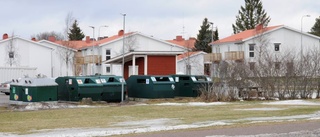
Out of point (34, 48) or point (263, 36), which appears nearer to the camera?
point (263, 36)

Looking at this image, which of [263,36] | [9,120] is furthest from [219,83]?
[263,36]

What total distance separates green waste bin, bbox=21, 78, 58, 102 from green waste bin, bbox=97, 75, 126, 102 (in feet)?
9.23

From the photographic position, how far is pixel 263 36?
66.5 metres

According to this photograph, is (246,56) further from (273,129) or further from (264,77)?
(273,129)

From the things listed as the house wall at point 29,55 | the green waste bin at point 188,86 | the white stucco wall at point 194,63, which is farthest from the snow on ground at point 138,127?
the white stucco wall at point 194,63

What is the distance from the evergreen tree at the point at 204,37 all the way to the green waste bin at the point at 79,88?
57.2 m

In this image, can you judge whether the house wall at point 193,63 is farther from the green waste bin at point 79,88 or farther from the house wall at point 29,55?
the green waste bin at point 79,88

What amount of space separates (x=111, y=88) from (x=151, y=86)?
2.50m

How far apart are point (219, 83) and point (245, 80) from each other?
1565 millimetres

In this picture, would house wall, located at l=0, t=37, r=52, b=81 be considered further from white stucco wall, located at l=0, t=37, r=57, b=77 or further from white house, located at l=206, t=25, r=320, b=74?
white house, located at l=206, t=25, r=320, b=74

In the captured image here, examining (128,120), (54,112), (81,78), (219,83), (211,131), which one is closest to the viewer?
(211,131)

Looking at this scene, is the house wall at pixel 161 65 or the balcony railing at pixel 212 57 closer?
the house wall at pixel 161 65

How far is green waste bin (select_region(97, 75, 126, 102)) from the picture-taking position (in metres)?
29.2

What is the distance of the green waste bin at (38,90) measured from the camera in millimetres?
26734
